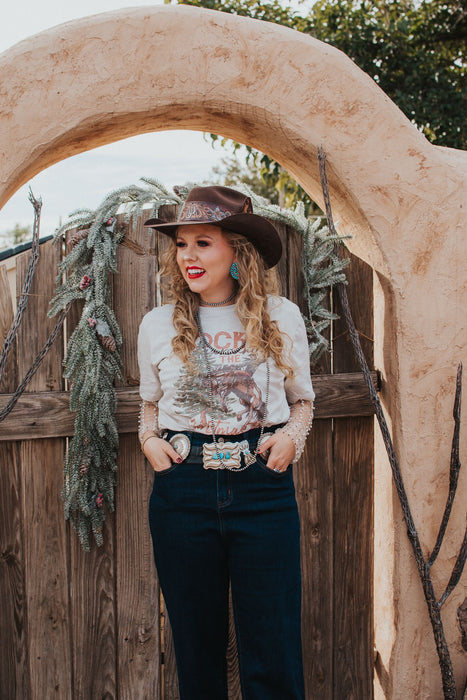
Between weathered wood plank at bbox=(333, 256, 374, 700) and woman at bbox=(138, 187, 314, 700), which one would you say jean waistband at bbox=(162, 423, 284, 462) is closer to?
woman at bbox=(138, 187, 314, 700)

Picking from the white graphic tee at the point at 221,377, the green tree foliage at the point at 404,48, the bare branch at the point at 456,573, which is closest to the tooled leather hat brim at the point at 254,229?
the white graphic tee at the point at 221,377

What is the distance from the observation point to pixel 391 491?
8.49 ft

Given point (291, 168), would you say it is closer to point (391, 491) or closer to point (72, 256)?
point (72, 256)

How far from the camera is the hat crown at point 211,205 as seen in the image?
2055 mm

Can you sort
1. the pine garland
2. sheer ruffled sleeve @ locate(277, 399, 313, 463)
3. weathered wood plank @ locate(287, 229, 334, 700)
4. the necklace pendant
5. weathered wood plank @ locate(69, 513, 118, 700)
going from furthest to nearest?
1. weathered wood plank @ locate(287, 229, 334, 700)
2. weathered wood plank @ locate(69, 513, 118, 700)
3. the pine garland
4. sheer ruffled sleeve @ locate(277, 399, 313, 463)
5. the necklace pendant

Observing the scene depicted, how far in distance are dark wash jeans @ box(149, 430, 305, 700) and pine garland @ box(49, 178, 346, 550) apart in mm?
456

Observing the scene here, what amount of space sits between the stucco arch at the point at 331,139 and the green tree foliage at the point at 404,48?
3.59 m

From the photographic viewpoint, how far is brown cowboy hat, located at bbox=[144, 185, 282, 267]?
6.72ft

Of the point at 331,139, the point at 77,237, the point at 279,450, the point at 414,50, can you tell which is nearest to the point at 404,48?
the point at 414,50

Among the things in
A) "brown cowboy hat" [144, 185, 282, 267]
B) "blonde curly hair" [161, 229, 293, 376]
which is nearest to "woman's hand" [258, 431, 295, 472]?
"blonde curly hair" [161, 229, 293, 376]

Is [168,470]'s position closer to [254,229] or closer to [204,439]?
[204,439]

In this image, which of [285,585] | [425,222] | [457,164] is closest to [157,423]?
[285,585]

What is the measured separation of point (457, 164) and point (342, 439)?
49.9 inches

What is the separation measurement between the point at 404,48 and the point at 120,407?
5534 millimetres
